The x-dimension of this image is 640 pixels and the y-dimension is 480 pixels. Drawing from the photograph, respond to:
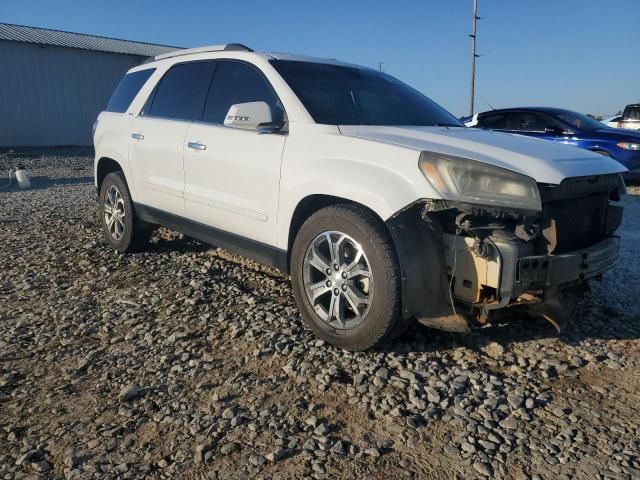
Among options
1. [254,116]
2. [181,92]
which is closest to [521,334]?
[254,116]

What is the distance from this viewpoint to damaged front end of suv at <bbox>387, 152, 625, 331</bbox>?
2668 millimetres

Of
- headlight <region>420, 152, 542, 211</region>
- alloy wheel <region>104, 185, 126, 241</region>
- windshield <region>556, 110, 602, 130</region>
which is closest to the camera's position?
headlight <region>420, 152, 542, 211</region>

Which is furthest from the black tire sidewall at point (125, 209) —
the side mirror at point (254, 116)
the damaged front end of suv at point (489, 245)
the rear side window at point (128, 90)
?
the damaged front end of suv at point (489, 245)

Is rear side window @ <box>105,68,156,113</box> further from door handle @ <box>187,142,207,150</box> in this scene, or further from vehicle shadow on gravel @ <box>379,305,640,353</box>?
vehicle shadow on gravel @ <box>379,305,640,353</box>

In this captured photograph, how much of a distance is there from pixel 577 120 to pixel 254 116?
7.94 m

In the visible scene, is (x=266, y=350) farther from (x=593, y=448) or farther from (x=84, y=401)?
(x=593, y=448)

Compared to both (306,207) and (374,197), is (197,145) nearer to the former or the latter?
(306,207)

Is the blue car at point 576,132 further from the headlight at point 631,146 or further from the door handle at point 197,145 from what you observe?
the door handle at point 197,145

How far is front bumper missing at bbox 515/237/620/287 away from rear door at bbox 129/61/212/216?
286 cm

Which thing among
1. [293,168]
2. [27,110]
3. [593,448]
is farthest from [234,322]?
[27,110]

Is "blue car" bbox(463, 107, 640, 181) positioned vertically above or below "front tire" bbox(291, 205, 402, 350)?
above

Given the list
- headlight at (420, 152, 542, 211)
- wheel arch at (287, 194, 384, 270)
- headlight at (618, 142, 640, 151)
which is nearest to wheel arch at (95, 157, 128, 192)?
wheel arch at (287, 194, 384, 270)

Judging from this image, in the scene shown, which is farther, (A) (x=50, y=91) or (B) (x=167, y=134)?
(A) (x=50, y=91)

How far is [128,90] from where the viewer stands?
5445 mm
